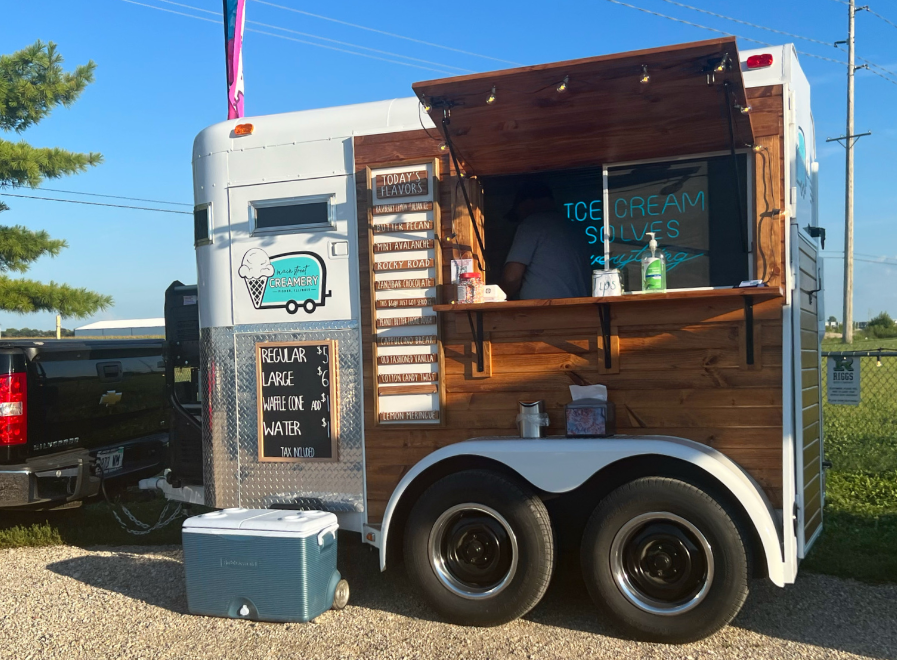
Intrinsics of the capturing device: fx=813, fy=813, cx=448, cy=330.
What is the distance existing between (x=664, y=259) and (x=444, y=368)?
4.64 ft

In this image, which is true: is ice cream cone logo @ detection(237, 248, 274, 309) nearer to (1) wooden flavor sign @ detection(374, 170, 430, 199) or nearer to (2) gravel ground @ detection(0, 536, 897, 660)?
(1) wooden flavor sign @ detection(374, 170, 430, 199)

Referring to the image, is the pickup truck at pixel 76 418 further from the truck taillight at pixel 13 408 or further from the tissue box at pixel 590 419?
the tissue box at pixel 590 419

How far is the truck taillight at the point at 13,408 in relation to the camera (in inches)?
235

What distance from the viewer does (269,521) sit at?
180 inches

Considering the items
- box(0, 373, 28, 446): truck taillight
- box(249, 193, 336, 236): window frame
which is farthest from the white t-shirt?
box(0, 373, 28, 446): truck taillight

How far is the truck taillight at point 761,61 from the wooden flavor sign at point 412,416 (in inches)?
99.7

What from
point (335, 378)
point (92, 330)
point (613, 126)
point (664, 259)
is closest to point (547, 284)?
point (664, 259)

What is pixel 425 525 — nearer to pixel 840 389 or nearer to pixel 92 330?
pixel 840 389

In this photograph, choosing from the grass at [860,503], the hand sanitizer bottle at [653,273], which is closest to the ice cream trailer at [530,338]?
the hand sanitizer bottle at [653,273]

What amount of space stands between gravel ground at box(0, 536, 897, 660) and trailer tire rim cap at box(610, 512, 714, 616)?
0.22 meters

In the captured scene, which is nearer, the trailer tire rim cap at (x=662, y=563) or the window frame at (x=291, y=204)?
the trailer tire rim cap at (x=662, y=563)

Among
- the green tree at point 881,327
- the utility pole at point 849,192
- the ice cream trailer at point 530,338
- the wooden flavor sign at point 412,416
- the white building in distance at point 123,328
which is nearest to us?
the ice cream trailer at point 530,338

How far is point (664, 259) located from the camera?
467 centimetres

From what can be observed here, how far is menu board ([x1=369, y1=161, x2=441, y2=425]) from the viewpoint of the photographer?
4.77m
